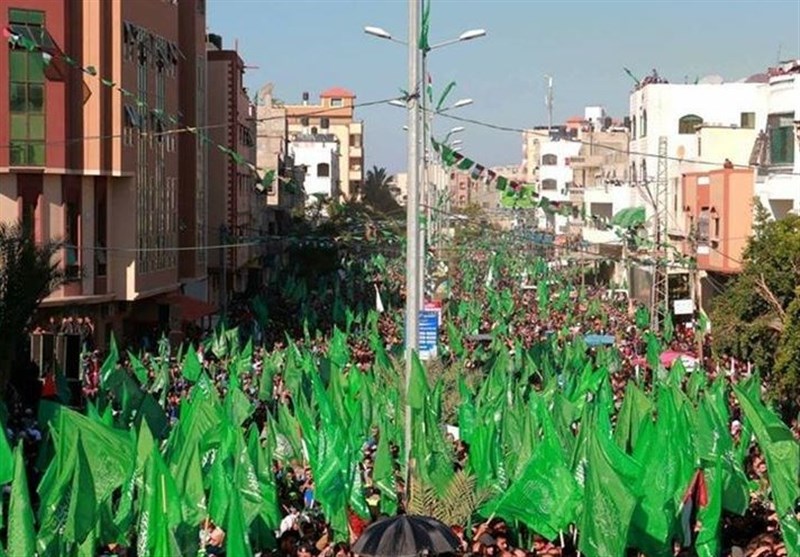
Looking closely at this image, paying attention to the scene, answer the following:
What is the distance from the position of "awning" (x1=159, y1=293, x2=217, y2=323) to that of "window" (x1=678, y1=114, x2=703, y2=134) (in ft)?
58.5

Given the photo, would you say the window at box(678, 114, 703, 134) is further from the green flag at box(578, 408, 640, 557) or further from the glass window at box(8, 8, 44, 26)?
the green flag at box(578, 408, 640, 557)

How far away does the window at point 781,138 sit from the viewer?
112ft

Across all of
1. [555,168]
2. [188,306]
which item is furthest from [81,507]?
[555,168]

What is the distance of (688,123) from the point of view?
50938mm

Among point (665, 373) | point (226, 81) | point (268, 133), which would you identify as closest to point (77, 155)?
point (665, 373)

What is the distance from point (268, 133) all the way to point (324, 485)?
6237 cm

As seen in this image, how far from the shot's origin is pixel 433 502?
15.8 metres

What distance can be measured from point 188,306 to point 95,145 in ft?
27.4

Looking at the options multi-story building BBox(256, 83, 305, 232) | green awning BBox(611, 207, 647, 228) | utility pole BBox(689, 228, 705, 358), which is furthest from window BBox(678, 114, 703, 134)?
multi-story building BBox(256, 83, 305, 232)

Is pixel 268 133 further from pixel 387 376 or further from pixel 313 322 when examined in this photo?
pixel 387 376

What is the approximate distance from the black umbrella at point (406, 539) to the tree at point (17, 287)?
945 centimetres

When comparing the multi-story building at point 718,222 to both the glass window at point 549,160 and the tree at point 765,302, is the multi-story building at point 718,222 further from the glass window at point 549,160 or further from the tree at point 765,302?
the glass window at point 549,160

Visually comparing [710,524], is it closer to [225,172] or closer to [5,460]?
[5,460]

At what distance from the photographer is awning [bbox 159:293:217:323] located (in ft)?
128
